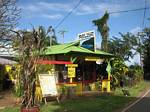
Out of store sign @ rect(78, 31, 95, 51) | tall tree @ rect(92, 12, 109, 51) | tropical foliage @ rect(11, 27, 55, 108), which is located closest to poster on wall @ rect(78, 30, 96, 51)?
store sign @ rect(78, 31, 95, 51)

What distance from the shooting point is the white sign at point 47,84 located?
2072 cm

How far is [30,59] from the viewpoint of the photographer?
14.2 metres

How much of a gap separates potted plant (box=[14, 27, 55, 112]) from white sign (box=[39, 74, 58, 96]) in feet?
19.6

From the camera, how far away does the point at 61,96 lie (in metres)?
22.7

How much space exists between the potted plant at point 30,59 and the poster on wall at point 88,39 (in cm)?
1575

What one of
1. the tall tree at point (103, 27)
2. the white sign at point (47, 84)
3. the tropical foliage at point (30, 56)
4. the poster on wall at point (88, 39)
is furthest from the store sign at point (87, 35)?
the tall tree at point (103, 27)

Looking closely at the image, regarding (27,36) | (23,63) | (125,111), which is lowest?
(125,111)

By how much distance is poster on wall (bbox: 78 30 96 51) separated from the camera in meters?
30.6

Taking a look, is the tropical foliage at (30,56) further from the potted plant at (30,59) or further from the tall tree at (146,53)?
the tall tree at (146,53)

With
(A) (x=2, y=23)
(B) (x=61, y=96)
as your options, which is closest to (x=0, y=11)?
(A) (x=2, y=23)

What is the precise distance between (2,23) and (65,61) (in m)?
7.94

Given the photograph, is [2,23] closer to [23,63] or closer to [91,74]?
[23,63]

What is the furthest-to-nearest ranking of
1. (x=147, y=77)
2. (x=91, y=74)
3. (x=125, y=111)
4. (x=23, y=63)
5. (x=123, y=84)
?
1. (x=147, y=77)
2. (x=123, y=84)
3. (x=91, y=74)
4. (x=125, y=111)
5. (x=23, y=63)

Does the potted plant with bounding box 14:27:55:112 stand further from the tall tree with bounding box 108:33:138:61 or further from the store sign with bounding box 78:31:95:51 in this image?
the tall tree with bounding box 108:33:138:61
